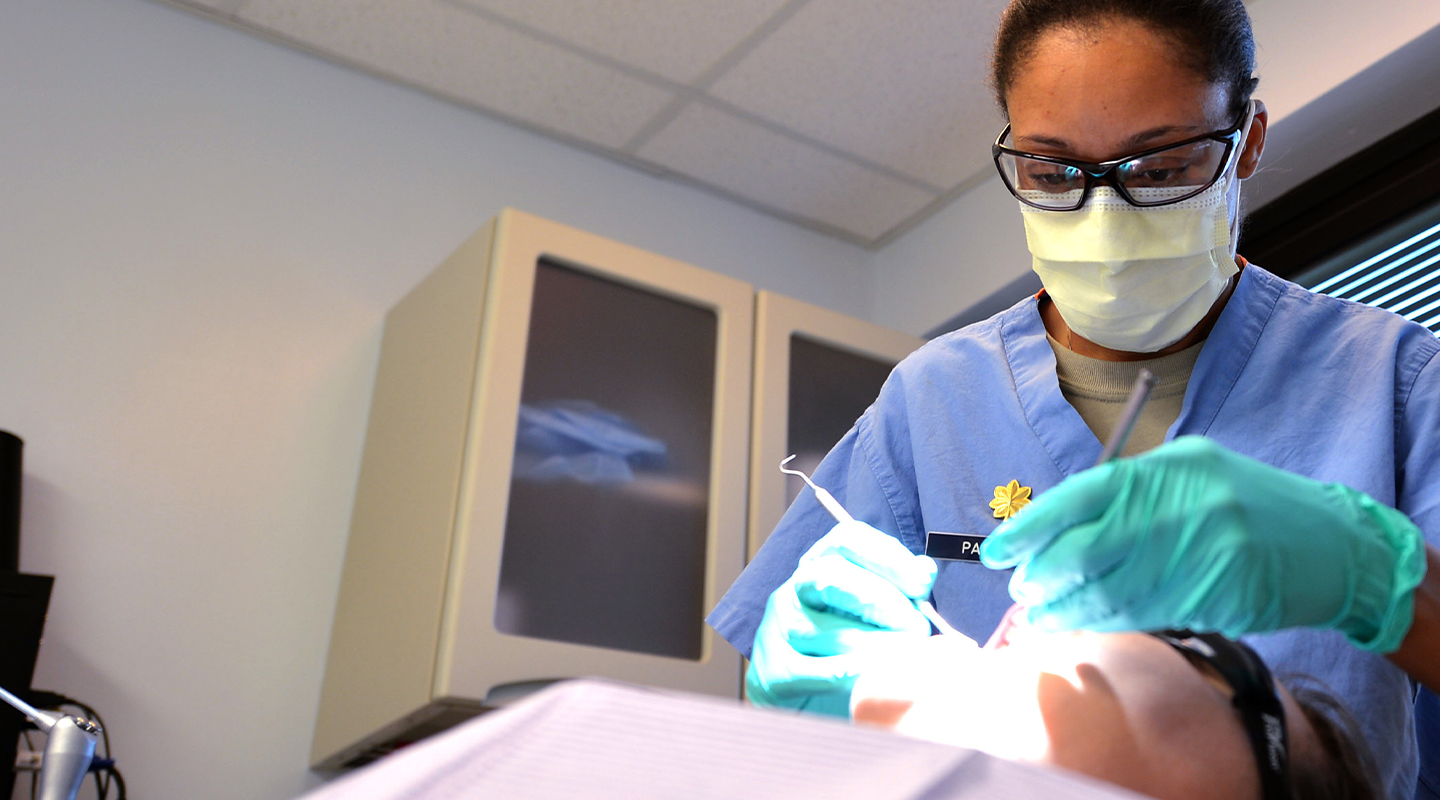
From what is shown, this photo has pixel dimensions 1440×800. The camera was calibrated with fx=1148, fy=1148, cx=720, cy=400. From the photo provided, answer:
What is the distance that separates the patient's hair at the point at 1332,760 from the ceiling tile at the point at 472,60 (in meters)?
1.87

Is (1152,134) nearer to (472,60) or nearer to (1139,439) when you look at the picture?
(1139,439)

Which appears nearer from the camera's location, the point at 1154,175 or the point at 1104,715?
the point at 1104,715

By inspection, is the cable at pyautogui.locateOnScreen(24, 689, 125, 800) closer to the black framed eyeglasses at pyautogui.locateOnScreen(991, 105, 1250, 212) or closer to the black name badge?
the black name badge

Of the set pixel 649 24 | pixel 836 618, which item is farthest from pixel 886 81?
pixel 836 618

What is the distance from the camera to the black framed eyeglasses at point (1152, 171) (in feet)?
3.44

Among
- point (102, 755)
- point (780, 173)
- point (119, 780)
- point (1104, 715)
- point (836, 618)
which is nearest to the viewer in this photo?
point (1104, 715)

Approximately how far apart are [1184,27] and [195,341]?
5.66 ft

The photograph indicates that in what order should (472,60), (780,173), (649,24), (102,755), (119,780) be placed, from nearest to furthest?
(119,780) → (102,755) → (649,24) → (472,60) → (780,173)

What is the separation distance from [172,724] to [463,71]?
4.42 ft

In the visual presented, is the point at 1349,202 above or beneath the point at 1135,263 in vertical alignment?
above

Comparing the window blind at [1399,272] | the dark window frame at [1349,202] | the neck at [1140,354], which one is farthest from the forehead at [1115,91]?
the window blind at [1399,272]

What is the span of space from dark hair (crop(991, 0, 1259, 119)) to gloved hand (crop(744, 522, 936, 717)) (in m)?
0.48

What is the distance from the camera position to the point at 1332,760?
2.36ft

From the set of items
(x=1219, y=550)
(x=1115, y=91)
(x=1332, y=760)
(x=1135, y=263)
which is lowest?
(x=1332, y=760)
